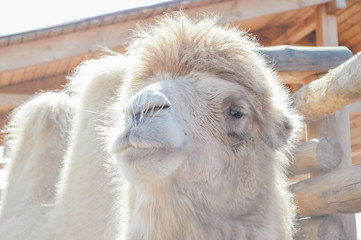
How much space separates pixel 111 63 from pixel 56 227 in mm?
1030

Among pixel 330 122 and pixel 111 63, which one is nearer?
pixel 111 63

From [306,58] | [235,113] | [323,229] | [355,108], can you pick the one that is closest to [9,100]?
[306,58]

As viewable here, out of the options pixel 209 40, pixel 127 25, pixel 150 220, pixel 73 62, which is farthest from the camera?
pixel 73 62

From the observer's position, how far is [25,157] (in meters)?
3.62

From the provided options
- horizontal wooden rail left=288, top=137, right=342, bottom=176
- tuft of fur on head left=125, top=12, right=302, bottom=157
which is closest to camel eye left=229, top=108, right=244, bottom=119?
tuft of fur on head left=125, top=12, right=302, bottom=157

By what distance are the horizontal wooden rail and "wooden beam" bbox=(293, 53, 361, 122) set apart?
0.19 metres

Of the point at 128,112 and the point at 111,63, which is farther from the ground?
the point at 111,63

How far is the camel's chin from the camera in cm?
167

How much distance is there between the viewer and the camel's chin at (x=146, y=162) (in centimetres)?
167

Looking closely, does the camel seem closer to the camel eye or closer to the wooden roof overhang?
the camel eye

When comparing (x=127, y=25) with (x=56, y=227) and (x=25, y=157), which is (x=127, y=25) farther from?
(x=56, y=227)

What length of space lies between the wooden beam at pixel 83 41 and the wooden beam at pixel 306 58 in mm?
2247

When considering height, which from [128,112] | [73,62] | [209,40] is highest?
[73,62]

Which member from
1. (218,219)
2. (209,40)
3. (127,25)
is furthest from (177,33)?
(127,25)
